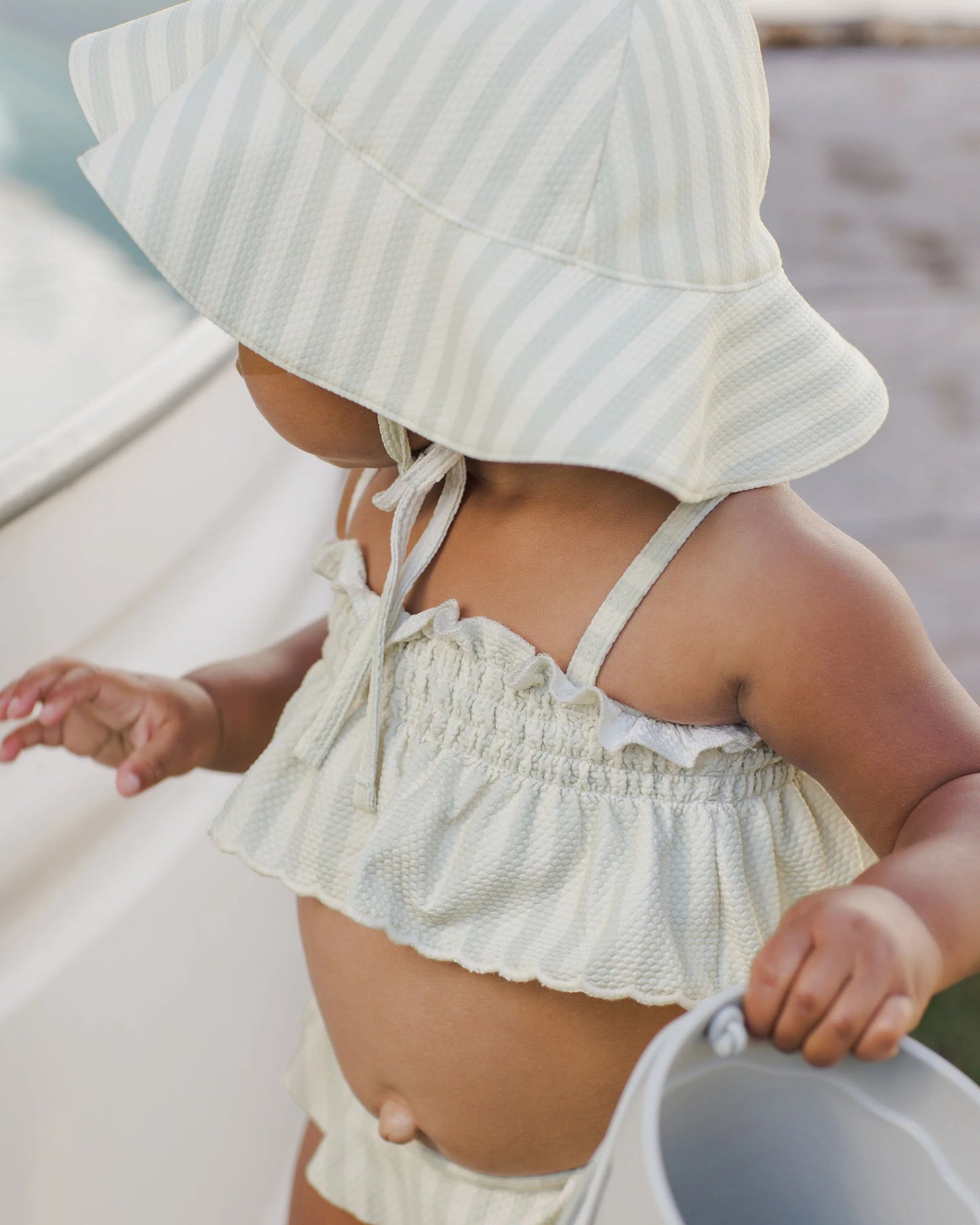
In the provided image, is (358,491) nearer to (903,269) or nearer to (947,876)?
(947,876)

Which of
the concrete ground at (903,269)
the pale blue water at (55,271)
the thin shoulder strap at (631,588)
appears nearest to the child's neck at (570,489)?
the thin shoulder strap at (631,588)

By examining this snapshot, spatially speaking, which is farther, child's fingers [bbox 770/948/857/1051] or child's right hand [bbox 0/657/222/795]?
child's right hand [bbox 0/657/222/795]

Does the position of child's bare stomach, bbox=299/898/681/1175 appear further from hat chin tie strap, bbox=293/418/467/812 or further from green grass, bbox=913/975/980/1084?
green grass, bbox=913/975/980/1084

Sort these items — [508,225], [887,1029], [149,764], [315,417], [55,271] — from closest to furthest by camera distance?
[887,1029] → [508,225] → [315,417] → [149,764] → [55,271]

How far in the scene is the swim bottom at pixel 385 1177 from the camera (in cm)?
64

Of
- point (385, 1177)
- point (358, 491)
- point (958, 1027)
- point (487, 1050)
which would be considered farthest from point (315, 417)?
point (958, 1027)

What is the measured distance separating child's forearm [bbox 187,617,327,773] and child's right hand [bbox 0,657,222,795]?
17 millimetres

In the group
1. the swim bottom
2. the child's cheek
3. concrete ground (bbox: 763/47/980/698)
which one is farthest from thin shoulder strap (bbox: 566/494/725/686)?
concrete ground (bbox: 763/47/980/698)

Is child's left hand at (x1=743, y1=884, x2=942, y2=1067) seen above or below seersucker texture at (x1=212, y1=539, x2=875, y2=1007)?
above

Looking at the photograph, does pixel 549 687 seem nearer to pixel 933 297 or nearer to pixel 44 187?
pixel 44 187

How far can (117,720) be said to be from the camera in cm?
71

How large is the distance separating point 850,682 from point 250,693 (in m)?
0.38

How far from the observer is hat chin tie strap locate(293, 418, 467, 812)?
0.59 metres

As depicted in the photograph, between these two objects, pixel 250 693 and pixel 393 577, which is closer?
pixel 393 577
